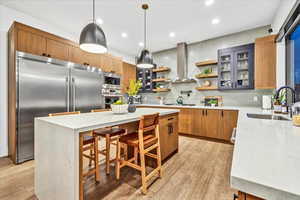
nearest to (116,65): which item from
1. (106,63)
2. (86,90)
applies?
(106,63)

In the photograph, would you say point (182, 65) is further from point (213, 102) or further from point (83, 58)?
point (83, 58)

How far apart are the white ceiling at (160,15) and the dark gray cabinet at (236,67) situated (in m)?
0.56

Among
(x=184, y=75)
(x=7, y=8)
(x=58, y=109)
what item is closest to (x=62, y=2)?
(x=7, y=8)

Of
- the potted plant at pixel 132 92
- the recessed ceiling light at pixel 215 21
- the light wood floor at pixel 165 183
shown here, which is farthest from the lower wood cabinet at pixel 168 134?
the recessed ceiling light at pixel 215 21

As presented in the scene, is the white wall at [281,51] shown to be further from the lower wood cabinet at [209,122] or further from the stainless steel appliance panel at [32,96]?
the stainless steel appliance panel at [32,96]

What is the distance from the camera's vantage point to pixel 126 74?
16.6 feet

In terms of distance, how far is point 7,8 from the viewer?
2588 mm

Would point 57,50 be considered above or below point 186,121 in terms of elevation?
above

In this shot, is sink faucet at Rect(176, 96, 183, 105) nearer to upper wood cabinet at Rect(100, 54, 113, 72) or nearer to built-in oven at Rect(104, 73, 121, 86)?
built-in oven at Rect(104, 73, 121, 86)

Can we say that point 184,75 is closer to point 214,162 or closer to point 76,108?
point 214,162

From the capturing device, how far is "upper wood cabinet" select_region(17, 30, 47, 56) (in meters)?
Result: 2.30

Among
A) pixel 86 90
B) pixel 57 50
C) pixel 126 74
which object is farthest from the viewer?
pixel 126 74

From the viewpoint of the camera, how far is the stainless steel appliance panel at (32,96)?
229 cm

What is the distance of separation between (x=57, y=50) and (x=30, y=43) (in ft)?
1.44
